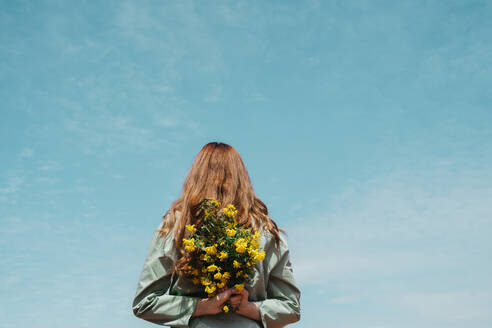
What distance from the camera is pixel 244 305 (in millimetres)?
4168

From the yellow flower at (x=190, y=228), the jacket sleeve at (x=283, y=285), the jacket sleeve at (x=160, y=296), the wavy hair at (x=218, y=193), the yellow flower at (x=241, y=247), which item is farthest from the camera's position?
the jacket sleeve at (x=283, y=285)

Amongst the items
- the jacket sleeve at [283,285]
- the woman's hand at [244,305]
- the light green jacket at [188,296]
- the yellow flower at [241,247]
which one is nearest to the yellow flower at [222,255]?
the yellow flower at [241,247]

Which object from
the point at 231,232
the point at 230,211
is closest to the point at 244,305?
the point at 231,232

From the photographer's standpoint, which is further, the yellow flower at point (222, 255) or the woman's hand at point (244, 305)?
the woman's hand at point (244, 305)

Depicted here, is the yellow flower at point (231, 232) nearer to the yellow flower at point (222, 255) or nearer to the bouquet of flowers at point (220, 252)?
the bouquet of flowers at point (220, 252)

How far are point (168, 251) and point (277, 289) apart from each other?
107 cm

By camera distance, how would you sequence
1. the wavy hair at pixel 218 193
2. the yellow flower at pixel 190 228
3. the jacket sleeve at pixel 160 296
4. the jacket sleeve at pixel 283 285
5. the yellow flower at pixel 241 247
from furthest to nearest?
1. the jacket sleeve at pixel 283 285
2. the wavy hair at pixel 218 193
3. the jacket sleeve at pixel 160 296
4. the yellow flower at pixel 190 228
5. the yellow flower at pixel 241 247

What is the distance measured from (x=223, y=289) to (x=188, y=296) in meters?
0.36

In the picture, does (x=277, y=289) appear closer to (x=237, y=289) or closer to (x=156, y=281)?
(x=237, y=289)

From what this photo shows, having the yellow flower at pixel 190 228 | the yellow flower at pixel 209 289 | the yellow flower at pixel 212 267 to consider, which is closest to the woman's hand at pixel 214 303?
the yellow flower at pixel 209 289

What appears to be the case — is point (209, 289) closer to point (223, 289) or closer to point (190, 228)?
point (223, 289)

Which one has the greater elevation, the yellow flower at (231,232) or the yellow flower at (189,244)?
the yellow flower at (231,232)

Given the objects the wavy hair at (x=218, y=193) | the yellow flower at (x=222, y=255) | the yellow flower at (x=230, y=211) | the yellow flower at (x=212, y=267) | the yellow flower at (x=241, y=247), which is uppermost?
the wavy hair at (x=218, y=193)

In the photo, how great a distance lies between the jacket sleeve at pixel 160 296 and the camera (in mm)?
4164
